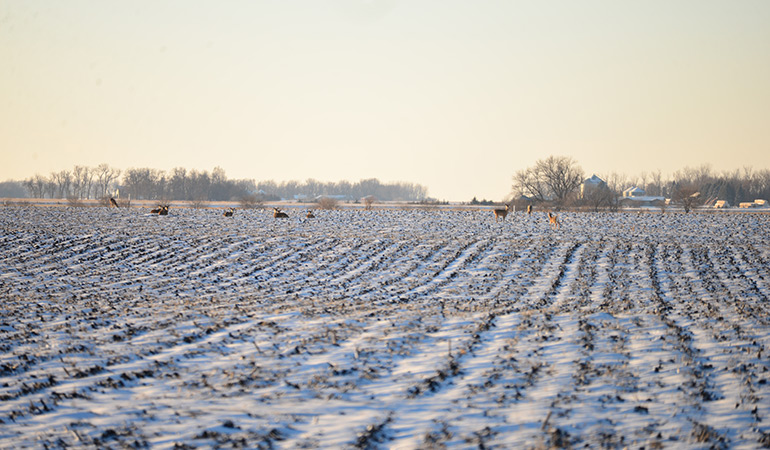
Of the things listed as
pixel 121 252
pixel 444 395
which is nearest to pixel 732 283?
pixel 444 395

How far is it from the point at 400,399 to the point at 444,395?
23.3 inches

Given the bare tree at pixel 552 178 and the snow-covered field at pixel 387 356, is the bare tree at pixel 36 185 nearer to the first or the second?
the bare tree at pixel 552 178

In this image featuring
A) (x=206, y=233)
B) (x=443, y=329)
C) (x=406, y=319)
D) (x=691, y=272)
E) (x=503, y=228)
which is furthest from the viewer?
(x=503, y=228)

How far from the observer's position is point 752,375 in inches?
315

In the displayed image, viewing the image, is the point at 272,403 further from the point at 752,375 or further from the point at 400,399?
the point at 752,375

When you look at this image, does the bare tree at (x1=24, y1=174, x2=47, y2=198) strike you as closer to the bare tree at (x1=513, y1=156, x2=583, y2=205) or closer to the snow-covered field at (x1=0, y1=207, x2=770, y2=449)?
the bare tree at (x1=513, y1=156, x2=583, y2=205)

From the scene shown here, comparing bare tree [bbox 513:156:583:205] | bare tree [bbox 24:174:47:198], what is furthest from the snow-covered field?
bare tree [bbox 24:174:47:198]

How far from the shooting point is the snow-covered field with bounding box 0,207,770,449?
6289 mm

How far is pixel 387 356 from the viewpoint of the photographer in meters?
8.97

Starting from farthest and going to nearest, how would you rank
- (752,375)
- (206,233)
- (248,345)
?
1. (206,233)
2. (248,345)
3. (752,375)

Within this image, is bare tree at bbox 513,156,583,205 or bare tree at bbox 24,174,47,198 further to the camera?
bare tree at bbox 24,174,47,198

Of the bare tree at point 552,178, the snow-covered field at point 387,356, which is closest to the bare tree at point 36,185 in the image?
the bare tree at point 552,178

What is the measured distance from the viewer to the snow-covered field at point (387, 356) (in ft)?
20.6

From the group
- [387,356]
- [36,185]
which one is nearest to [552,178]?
[387,356]
